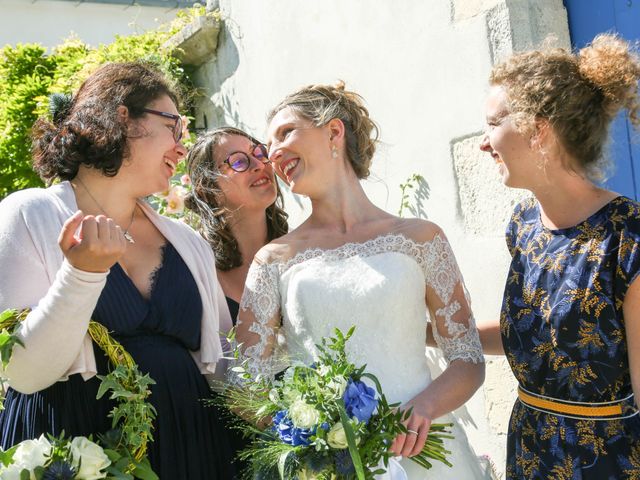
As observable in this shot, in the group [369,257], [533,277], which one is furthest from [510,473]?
[369,257]

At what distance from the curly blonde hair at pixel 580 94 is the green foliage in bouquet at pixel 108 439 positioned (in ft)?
4.53

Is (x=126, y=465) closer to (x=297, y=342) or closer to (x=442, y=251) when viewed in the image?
(x=297, y=342)

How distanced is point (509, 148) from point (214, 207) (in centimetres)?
162

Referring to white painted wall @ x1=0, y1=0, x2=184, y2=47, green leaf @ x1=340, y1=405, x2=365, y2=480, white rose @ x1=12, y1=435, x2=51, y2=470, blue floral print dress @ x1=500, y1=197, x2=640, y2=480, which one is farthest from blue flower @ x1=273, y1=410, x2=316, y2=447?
white painted wall @ x1=0, y1=0, x2=184, y2=47

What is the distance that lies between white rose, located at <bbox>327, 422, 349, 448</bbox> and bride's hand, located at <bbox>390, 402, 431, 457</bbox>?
0.67 feet

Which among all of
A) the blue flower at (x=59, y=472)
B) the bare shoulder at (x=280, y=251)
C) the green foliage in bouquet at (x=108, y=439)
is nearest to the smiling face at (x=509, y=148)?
the bare shoulder at (x=280, y=251)

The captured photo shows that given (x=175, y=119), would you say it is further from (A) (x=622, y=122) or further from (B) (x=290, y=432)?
(A) (x=622, y=122)

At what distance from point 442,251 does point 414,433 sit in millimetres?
653

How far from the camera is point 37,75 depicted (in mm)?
7199

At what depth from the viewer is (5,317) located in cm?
229

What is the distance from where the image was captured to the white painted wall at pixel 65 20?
14.4m

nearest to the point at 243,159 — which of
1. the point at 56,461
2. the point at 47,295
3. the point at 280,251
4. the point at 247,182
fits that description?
the point at 247,182

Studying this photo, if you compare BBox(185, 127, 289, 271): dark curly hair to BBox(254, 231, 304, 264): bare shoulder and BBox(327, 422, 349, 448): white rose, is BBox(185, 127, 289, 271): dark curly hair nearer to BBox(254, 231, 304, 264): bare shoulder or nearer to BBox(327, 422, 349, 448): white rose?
BBox(254, 231, 304, 264): bare shoulder

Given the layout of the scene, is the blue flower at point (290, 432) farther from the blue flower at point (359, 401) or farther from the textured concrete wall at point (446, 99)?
the textured concrete wall at point (446, 99)
